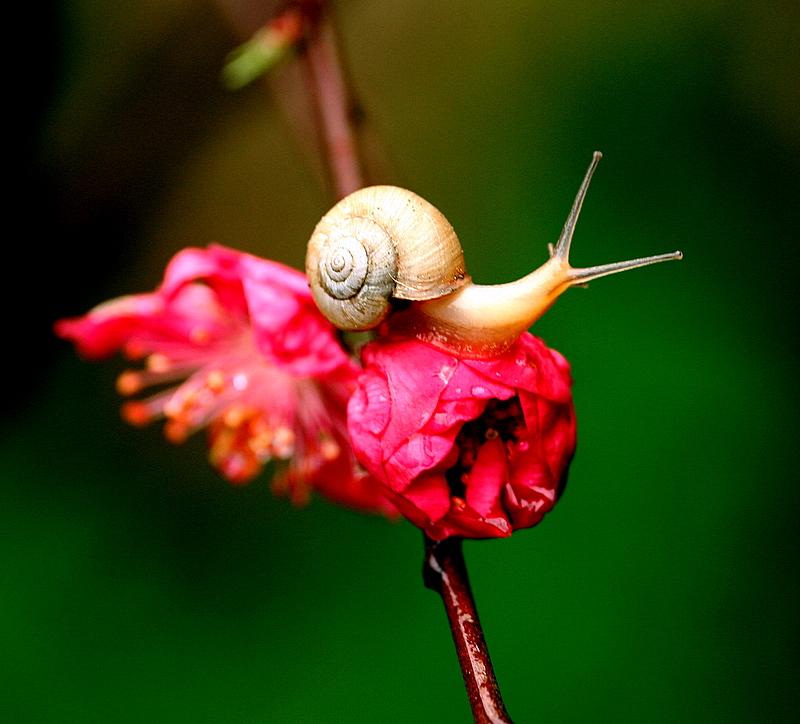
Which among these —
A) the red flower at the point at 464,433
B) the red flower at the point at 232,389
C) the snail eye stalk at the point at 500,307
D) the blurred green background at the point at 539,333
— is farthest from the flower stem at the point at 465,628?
the blurred green background at the point at 539,333

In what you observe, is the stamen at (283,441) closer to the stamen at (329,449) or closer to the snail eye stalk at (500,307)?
the stamen at (329,449)

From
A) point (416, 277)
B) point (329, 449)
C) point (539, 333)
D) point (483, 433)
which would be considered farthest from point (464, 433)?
point (539, 333)

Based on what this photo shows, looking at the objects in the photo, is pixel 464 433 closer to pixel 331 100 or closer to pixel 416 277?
pixel 416 277

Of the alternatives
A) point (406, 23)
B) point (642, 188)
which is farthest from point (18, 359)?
point (642, 188)

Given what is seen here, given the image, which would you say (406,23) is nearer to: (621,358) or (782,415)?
(621,358)

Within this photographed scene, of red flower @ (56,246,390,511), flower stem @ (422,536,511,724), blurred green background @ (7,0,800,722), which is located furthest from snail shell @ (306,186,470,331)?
blurred green background @ (7,0,800,722)

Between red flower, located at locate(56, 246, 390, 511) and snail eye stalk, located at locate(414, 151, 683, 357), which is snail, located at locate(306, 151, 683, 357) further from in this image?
red flower, located at locate(56, 246, 390, 511)
